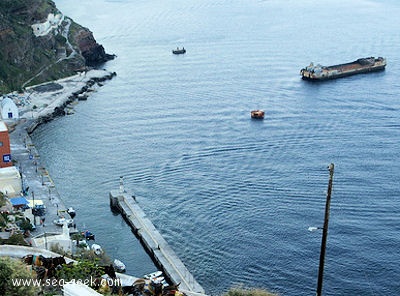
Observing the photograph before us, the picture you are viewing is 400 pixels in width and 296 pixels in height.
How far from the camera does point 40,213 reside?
40.2 meters

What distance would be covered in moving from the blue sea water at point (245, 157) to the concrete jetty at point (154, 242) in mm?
667

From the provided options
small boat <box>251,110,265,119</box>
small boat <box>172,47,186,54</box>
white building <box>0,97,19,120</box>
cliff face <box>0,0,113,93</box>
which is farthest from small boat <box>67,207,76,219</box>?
small boat <box>172,47,186,54</box>

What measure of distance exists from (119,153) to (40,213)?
13.4 meters

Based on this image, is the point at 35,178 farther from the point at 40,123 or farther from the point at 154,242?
the point at 40,123

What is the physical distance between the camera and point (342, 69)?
78.2 metres

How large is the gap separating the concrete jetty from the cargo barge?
37.5m

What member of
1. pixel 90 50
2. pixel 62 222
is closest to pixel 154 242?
pixel 62 222

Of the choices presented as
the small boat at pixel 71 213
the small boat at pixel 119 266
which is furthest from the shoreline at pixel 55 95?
the small boat at pixel 119 266

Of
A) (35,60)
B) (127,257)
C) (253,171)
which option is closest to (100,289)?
(127,257)

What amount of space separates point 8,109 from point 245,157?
24.9 metres

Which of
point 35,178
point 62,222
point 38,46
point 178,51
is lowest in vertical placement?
point 62,222

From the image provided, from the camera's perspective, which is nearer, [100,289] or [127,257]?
[100,289]

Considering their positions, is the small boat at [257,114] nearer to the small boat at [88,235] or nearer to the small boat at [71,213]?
the small boat at [71,213]

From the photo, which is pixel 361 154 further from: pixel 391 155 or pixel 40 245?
pixel 40 245
